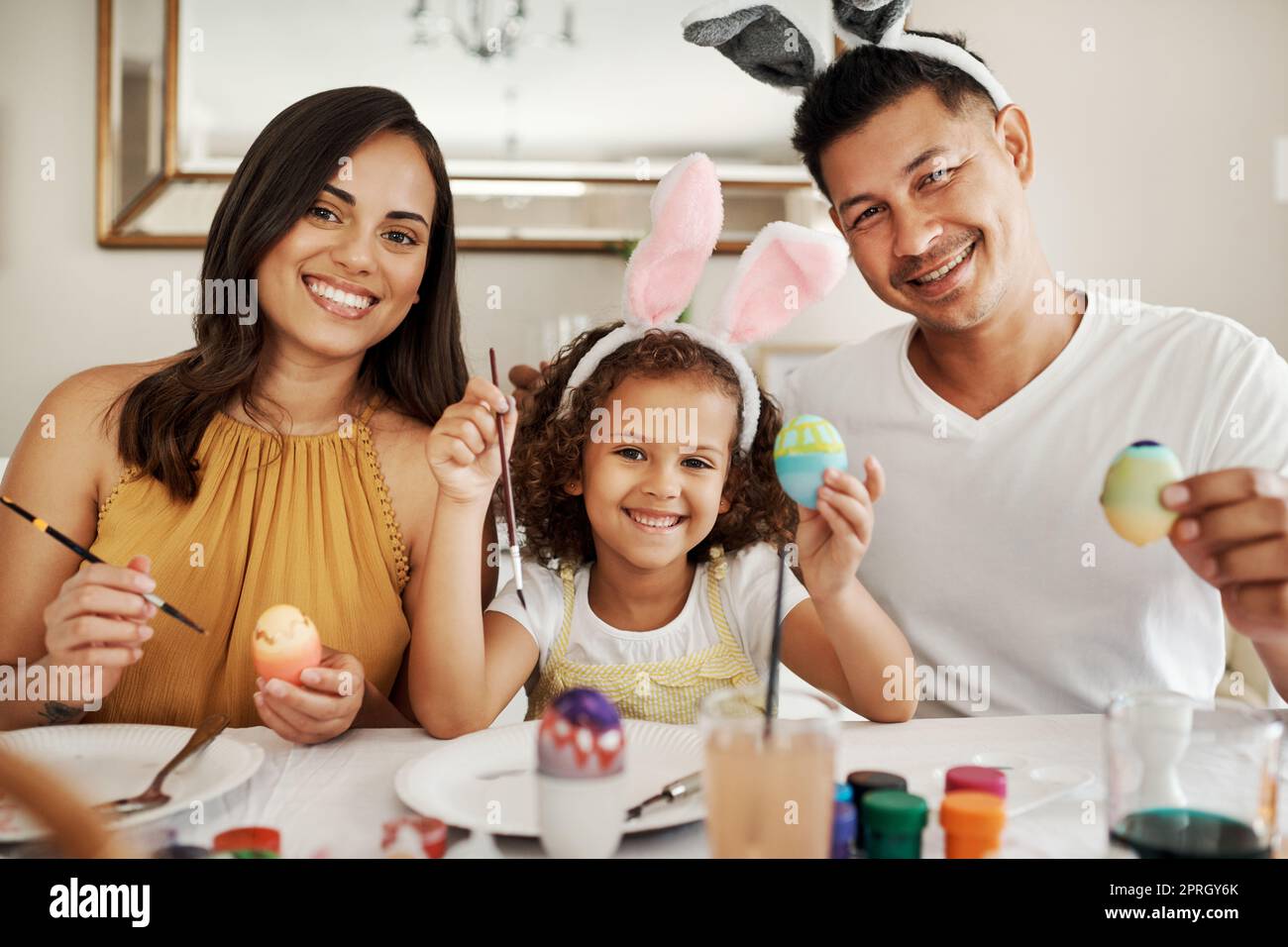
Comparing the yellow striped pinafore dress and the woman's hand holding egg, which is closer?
the woman's hand holding egg

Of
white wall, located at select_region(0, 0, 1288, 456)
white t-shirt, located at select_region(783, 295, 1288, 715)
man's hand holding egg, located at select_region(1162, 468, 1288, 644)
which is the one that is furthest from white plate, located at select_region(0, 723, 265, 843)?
white wall, located at select_region(0, 0, 1288, 456)

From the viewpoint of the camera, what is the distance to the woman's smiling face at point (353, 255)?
154 cm

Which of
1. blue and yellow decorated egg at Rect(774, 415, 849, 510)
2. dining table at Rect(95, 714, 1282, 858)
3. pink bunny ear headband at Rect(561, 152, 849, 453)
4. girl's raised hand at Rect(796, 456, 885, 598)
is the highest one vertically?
pink bunny ear headband at Rect(561, 152, 849, 453)

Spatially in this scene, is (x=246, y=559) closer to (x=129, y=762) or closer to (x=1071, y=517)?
(x=129, y=762)

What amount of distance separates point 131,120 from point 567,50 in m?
1.33

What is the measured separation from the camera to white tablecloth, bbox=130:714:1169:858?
881 millimetres

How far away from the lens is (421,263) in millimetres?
1618

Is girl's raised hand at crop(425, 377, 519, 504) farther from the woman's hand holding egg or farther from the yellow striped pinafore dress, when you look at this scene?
the yellow striped pinafore dress

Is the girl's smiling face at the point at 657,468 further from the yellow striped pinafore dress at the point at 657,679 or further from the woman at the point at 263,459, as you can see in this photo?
the woman at the point at 263,459

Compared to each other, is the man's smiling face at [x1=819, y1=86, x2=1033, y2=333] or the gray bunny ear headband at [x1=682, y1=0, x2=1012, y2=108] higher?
the gray bunny ear headband at [x1=682, y1=0, x2=1012, y2=108]

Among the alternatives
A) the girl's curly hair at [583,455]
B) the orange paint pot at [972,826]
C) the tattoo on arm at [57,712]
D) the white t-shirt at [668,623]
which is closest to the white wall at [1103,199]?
the girl's curly hair at [583,455]

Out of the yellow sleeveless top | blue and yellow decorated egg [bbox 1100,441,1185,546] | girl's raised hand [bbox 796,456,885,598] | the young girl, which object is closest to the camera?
blue and yellow decorated egg [bbox 1100,441,1185,546]

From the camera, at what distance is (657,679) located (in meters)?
1.55

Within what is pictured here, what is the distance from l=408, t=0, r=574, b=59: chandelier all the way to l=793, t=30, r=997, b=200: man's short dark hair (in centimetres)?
173
